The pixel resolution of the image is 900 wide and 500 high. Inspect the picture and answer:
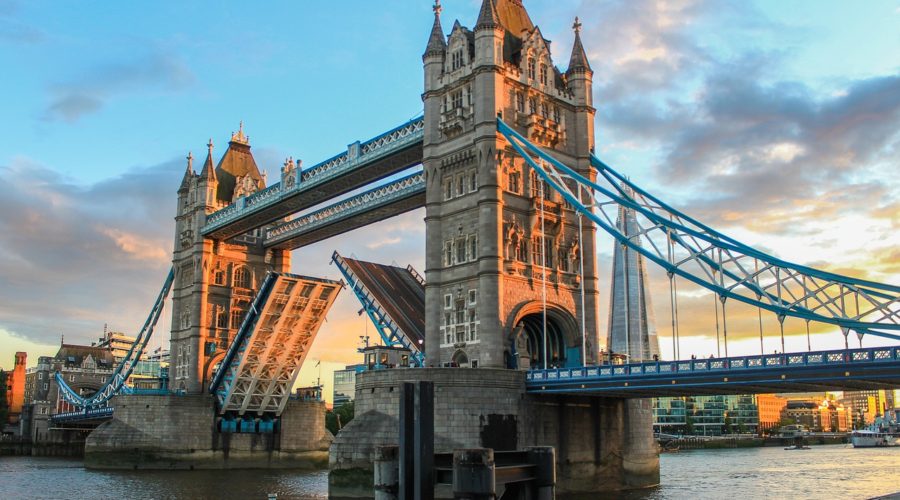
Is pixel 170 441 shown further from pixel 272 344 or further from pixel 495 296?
pixel 495 296

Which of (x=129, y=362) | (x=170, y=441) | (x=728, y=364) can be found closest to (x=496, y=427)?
(x=728, y=364)

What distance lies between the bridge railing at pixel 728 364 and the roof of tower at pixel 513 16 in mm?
20105

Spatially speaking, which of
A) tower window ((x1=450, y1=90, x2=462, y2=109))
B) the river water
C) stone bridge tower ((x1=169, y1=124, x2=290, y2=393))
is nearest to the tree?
stone bridge tower ((x1=169, y1=124, x2=290, y2=393))

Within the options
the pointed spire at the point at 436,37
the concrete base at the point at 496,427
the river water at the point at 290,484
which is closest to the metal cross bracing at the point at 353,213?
the pointed spire at the point at 436,37

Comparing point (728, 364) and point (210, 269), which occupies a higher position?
point (210, 269)

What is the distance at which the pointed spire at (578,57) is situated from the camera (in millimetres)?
51406

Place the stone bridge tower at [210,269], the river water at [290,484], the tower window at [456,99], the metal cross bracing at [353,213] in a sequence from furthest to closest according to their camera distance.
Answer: the stone bridge tower at [210,269], the metal cross bracing at [353,213], the tower window at [456,99], the river water at [290,484]

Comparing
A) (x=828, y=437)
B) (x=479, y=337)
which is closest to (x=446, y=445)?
(x=479, y=337)

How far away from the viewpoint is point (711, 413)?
587 feet

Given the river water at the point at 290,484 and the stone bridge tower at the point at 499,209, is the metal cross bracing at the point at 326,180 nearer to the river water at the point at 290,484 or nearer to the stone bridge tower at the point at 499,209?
the stone bridge tower at the point at 499,209

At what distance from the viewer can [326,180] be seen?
188 feet

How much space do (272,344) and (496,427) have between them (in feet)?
85.0

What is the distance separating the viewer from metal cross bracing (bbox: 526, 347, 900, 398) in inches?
1284

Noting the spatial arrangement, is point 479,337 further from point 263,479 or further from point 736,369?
point 263,479
